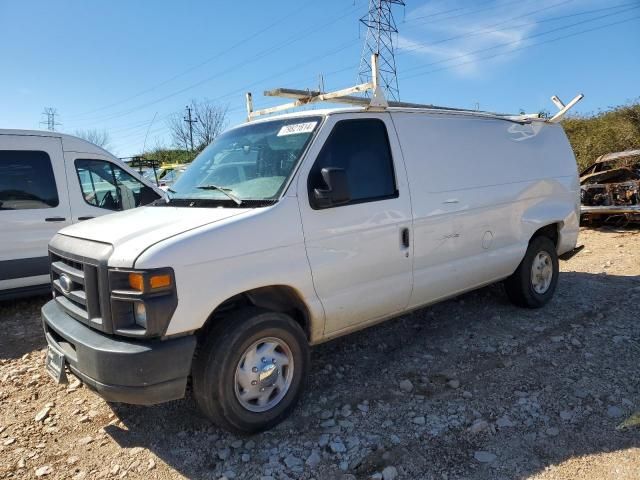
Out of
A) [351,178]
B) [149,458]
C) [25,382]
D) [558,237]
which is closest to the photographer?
[149,458]

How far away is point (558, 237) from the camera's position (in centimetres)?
555

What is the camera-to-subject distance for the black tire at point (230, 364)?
2865mm

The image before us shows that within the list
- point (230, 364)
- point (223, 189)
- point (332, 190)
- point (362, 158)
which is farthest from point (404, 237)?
point (230, 364)

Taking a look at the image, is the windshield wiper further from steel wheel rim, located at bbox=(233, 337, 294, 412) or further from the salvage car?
the salvage car

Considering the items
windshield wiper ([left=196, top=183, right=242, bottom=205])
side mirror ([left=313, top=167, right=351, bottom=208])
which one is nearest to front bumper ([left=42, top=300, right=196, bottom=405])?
windshield wiper ([left=196, top=183, right=242, bottom=205])

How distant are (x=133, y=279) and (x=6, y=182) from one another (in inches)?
165

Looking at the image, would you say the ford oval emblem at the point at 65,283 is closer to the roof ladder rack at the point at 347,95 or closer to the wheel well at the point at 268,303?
the wheel well at the point at 268,303

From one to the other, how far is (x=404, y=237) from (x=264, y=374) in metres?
1.53

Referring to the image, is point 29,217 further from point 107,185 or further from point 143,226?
point 143,226

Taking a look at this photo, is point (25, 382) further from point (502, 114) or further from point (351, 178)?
point (502, 114)

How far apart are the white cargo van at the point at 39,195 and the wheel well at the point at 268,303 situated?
9.08ft

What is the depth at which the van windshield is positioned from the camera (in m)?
3.31

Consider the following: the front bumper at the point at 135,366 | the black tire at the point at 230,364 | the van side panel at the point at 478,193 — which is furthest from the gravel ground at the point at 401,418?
the van side panel at the point at 478,193

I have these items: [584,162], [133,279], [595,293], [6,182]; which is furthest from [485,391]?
[584,162]
